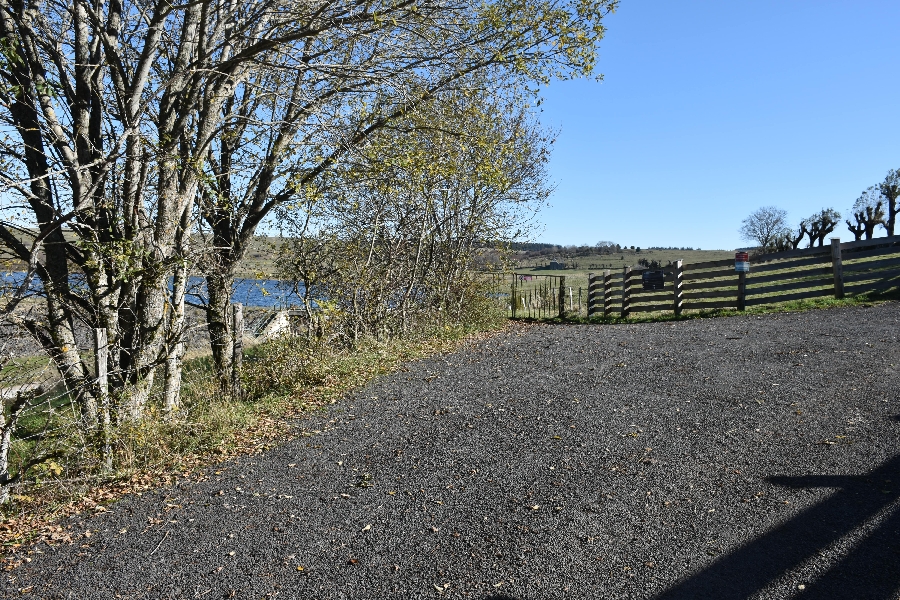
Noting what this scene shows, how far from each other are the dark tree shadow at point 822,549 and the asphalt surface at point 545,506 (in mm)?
13

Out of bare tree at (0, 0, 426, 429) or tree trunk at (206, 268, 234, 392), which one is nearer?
bare tree at (0, 0, 426, 429)

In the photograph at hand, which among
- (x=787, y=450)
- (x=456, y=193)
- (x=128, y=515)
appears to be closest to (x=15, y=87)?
(x=128, y=515)

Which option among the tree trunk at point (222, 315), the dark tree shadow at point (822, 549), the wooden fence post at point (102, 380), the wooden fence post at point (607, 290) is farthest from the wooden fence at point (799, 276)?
the wooden fence post at point (102, 380)

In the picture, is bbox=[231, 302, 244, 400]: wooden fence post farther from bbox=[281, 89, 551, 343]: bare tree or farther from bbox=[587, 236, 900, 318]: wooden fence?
bbox=[587, 236, 900, 318]: wooden fence

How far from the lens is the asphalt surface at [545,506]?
364 centimetres

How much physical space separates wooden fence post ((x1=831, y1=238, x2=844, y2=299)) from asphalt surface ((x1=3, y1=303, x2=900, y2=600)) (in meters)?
8.80

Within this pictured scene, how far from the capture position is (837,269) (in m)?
15.5

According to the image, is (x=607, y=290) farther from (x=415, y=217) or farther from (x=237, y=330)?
(x=237, y=330)

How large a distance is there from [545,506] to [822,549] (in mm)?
1740

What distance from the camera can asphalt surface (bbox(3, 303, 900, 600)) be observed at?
364 centimetres

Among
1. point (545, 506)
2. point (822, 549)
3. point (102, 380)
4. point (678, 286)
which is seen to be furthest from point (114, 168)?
point (678, 286)

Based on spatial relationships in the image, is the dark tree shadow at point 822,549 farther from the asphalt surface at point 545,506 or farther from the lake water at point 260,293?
the lake water at point 260,293

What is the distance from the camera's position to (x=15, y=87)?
5.57 metres

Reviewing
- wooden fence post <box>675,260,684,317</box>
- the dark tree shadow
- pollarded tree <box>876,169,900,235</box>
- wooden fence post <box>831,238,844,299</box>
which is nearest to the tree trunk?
the dark tree shadow
